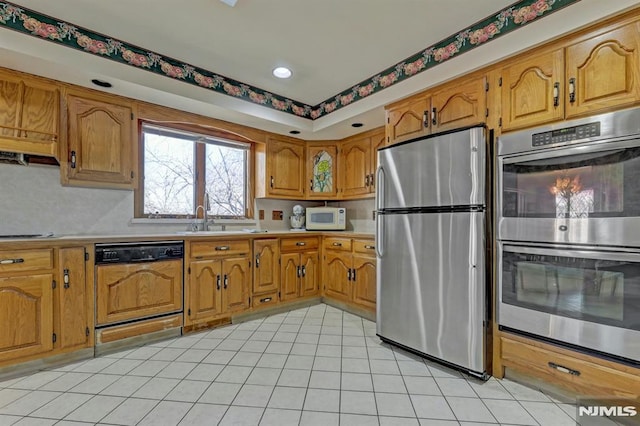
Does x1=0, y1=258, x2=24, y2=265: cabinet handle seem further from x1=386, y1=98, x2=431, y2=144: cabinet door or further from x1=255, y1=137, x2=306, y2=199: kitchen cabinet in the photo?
x1=386, y1=98, x2=431, y2=144: cabinet door

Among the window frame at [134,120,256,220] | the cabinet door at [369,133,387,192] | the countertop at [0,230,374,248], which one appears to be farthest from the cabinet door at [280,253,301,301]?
the cabinet door at [369,133,387,192]

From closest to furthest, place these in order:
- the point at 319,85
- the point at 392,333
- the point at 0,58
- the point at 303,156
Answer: the point at 0,58 → the point at 392,333 → the point at 319,85 → the point at 303,156

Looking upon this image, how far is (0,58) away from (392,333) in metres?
3.45

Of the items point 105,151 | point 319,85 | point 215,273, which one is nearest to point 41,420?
point 215,273

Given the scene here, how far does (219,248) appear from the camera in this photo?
115 inches

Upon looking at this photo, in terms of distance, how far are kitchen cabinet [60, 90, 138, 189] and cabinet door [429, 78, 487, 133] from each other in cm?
265

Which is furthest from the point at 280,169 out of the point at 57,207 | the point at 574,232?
the point at 574,232

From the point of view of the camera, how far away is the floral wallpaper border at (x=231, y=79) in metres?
1.91

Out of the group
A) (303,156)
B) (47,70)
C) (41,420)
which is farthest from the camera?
(303,156)

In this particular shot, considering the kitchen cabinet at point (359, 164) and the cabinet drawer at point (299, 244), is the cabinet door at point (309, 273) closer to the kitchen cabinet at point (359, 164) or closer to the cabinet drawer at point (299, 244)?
the cabinet drawer at point (299, 244)

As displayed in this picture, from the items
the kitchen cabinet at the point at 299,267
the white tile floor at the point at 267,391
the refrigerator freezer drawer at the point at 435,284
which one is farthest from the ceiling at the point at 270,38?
the white tile floor at the point at 267,391

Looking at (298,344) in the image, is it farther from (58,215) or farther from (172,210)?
(58,215)

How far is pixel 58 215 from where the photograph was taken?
254cm

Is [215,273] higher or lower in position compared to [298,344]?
higher
